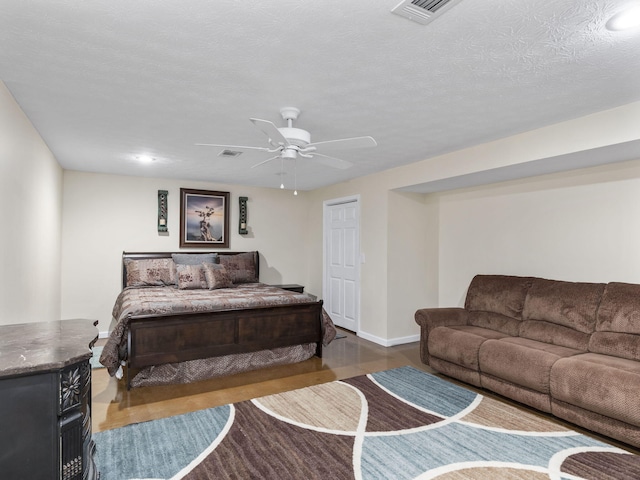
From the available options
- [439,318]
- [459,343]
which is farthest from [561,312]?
[439,318]

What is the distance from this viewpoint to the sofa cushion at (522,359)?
2.94 meters

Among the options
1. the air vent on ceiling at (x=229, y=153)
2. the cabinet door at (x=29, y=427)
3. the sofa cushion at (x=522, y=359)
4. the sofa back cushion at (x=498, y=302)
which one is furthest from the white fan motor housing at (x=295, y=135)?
the sofa back cushion at (x=498, y=302)

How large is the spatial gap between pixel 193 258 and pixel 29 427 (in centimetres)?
440

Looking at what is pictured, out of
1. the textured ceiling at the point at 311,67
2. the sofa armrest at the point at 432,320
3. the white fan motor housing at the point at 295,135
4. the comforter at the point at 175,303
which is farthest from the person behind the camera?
the sofa armrest at the point at 432,320

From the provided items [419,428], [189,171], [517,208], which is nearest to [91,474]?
[419,428]

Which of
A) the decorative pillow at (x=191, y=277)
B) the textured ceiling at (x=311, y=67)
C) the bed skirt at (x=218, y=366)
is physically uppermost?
the textured ceiling at (x=311, y=67)

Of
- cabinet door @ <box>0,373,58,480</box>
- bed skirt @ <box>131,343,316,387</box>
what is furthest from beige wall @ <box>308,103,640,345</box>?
cabinet door @ <box>0,373,58,480</box>

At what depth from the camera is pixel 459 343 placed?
11.8 ft

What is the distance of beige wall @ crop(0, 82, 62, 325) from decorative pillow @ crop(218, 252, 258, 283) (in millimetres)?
2244

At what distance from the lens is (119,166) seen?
4.91 metres

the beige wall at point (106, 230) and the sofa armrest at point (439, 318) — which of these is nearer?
the sofa armrest at point (439, 318)

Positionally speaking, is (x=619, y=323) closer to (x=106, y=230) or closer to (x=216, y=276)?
(x=216, y=276)

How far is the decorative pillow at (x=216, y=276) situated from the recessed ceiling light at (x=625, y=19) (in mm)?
4627

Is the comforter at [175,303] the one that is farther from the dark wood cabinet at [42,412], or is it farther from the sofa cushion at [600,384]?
the sofa cushion at [600,384]
